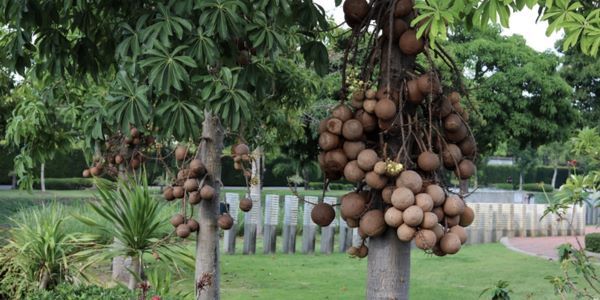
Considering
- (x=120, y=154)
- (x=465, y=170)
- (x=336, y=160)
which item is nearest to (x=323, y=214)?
(x=336, y=160)

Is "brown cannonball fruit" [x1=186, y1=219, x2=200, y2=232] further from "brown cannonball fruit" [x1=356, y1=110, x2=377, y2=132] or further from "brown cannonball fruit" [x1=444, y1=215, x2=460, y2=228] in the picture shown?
→ "brown cannonball fruit" [x1=444, y1=215, x2=460, y2=228]

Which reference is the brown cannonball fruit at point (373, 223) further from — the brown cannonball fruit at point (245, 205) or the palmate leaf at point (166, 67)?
the brown cannonball fruit at point (245, 205)

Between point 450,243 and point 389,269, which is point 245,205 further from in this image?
point 450,243

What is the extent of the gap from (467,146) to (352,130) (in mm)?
503

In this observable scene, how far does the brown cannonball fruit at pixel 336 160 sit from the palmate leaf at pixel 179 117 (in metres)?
0.78

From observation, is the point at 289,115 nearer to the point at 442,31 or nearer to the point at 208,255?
the point at 208,255

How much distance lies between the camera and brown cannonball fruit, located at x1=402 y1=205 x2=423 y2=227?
2279 mm

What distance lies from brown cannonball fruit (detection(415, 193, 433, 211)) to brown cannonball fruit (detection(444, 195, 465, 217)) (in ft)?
0.37

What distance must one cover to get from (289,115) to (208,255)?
351 centimetres

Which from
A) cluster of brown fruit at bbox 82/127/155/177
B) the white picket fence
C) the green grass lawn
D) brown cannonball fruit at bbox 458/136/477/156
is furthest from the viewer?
the white picket fence

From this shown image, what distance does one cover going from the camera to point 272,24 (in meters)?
3.20

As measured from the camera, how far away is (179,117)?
3.02 metres

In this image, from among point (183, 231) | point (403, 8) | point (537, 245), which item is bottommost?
point (537, 245)

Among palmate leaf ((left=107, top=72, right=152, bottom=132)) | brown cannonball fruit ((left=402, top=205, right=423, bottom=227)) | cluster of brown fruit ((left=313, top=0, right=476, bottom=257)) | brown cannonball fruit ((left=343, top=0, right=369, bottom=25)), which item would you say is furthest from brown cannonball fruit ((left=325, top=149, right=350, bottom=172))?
palmate leaf ((left=107, top=72, right=152, bottom=132))
